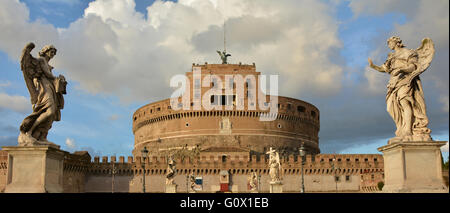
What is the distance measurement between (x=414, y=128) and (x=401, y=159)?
2.14 feet

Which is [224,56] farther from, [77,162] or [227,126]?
[77,162]

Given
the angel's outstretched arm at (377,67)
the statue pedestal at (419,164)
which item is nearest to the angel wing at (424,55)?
the angel's outstretched arm at (377,67)

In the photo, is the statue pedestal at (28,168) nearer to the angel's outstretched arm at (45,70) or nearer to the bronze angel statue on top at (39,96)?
the bronze angel statue on top at (39,96)

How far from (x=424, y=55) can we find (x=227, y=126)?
58233mm

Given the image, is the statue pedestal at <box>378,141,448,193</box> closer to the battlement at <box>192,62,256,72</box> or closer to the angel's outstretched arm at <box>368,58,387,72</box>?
the angel's outstretched arm at <box>368,58,387,72</box>

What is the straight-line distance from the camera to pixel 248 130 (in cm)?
6681

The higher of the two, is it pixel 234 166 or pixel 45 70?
pixel 234 166

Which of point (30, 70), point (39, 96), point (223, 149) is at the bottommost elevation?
point (39, 96)

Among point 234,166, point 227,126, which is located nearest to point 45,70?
point 234,166

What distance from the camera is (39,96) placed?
8.05 metres

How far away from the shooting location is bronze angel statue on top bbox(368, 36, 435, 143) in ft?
26.9

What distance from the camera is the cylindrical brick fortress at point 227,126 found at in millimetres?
66312
